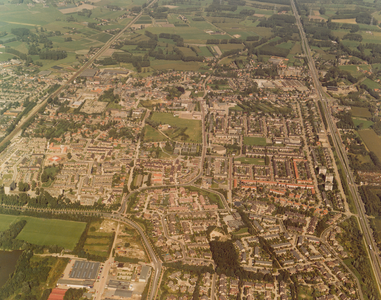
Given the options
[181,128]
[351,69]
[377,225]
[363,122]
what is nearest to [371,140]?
[363,122]

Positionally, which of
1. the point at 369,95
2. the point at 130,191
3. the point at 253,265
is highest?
the point at 369,95

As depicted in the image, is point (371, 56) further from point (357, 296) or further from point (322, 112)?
point (357, 296)

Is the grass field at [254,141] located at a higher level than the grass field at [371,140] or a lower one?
lower

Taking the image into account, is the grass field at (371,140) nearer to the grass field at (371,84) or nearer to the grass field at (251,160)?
the grass field at (251,160)

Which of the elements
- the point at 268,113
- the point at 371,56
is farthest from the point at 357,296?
the point at 371,56

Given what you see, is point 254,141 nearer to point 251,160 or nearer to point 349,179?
point 251,160

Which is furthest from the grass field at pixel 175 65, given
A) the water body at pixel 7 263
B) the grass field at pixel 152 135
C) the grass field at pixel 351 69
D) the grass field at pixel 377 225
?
the water body at pixel 7 263
